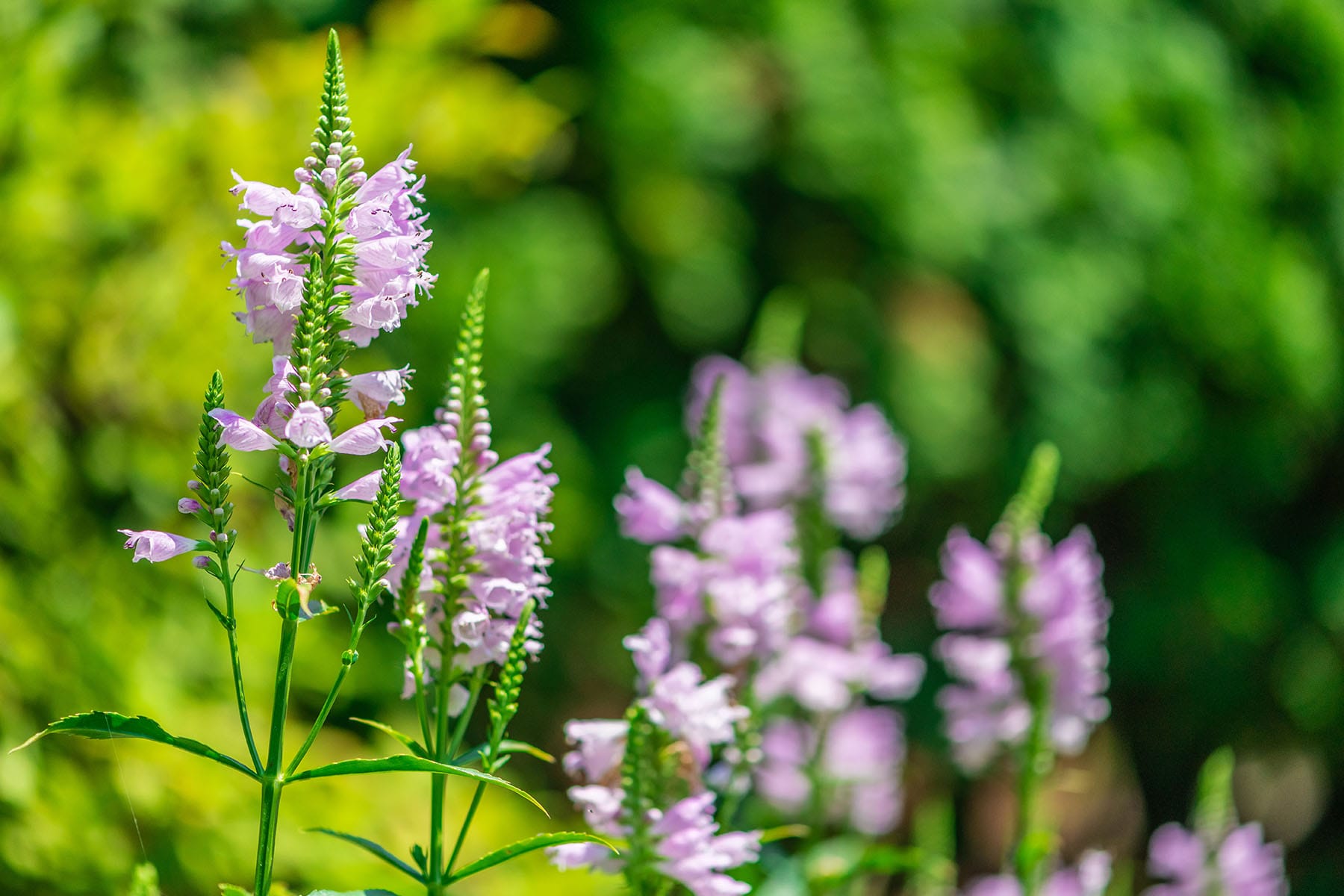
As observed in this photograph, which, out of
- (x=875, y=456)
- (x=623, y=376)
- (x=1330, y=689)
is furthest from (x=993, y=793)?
(x=875, y=456)

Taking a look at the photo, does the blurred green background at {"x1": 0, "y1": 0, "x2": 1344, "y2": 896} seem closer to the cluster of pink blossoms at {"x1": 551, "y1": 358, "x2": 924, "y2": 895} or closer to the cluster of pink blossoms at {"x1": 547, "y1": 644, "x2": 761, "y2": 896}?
the cluster of pink blossoms at {"x1": 551, "y1": 358, "x2": 924, "y2": 895}

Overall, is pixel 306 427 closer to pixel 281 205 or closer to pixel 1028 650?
pixel 281 205

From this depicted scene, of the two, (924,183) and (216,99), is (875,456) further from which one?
(924,183)

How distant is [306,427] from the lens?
2.04 feet

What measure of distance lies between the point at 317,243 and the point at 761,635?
689 millimetres

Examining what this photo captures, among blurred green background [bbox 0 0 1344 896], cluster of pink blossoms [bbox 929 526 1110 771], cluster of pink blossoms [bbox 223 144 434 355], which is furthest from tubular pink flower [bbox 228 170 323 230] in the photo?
blurred green background [bbox 0 0 1344 896]

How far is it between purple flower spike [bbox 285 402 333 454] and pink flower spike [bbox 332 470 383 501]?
0.05 meters

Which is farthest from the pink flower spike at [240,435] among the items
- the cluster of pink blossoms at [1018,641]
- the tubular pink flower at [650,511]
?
the cluster of pink blossoms at [1018,641]

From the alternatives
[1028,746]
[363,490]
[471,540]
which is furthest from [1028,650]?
[363,490]

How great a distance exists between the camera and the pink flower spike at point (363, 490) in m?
0.68

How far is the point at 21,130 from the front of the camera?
1.94 m

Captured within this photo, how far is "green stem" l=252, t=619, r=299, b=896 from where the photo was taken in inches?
25.1

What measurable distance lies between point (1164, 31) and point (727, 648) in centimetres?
372

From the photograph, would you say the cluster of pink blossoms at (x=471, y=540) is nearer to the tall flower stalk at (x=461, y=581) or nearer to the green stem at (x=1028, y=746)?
the tall flower stalk at (x=461, y=581)
